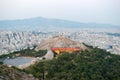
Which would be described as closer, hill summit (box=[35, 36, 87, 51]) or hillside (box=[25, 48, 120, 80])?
hillside (box=[25, 48, 120, 80])

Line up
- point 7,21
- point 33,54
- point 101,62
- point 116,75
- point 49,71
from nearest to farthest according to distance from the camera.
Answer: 1. point 49,71
2. point 116,75
3. point 101,62
4. point 33,54
5. point 7,21

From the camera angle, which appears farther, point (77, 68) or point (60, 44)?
point (60, 44)

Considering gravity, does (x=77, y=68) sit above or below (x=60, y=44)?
below

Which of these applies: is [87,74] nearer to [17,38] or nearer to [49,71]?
[49,71]

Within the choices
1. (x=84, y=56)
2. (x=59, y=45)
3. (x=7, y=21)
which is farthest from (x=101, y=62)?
(x=7, y=21)

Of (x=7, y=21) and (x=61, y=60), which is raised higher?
(x=61, y=60)

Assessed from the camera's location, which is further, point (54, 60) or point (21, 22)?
point (21, 22)

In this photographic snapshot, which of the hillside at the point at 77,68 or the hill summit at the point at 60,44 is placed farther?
the hill summit at the point at 60,44

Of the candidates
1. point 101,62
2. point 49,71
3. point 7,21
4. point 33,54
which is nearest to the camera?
point 49,71
